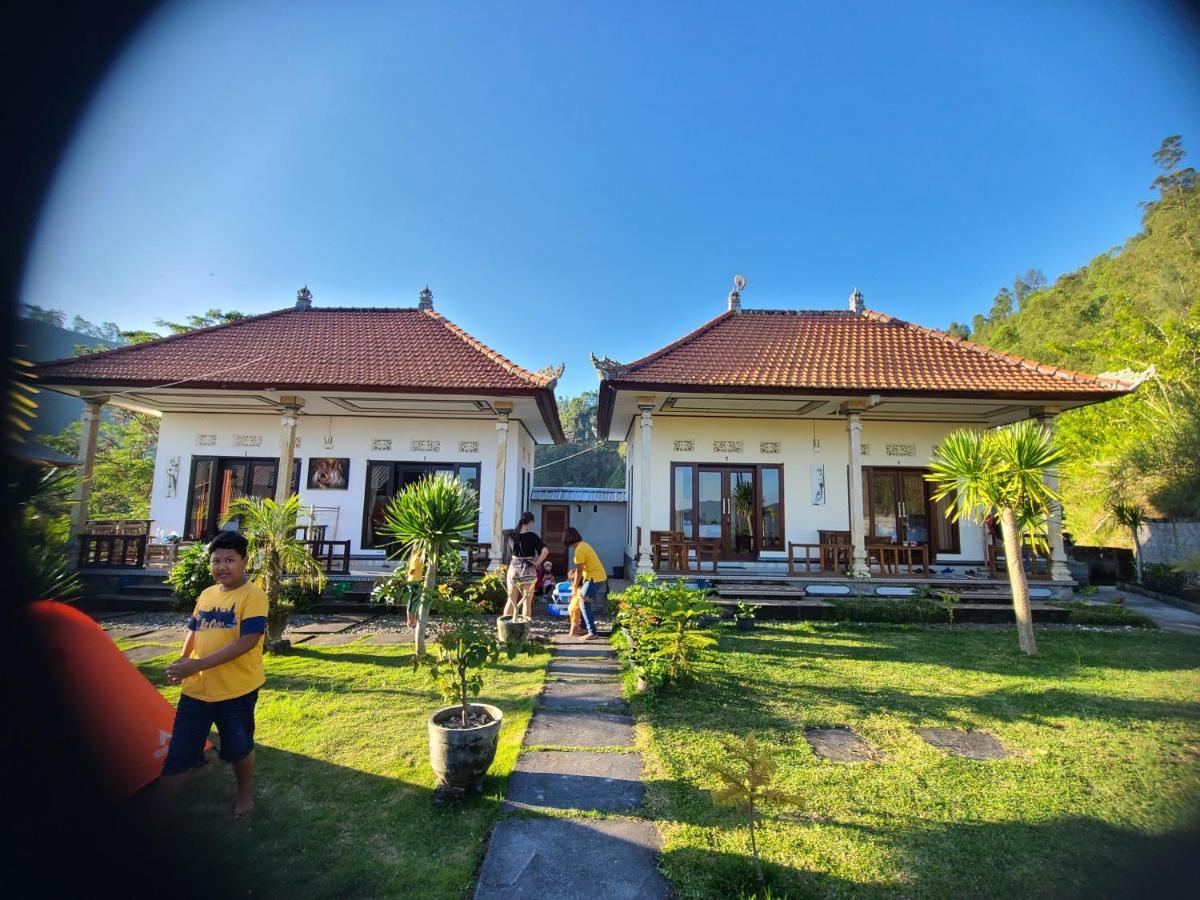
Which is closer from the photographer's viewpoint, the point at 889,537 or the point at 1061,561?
the point at 1061,561

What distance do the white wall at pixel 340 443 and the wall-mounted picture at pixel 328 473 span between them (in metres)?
0.09

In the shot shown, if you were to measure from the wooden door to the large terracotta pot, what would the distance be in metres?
11.9

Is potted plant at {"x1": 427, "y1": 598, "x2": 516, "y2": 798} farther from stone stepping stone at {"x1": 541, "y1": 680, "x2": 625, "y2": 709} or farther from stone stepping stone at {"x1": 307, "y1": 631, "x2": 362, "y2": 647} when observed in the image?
stone stepping stone at {"x1": 307, "y1": 631, "x2": 362, "y2": 647}

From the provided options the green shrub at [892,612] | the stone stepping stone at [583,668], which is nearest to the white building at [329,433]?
the stone stepping stone at [583,668]


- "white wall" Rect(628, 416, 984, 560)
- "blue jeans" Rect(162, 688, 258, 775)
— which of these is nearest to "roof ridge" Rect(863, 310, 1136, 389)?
"white wall" Rect(628, 416, 984, 560)

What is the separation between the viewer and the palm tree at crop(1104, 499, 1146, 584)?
12.3 meters

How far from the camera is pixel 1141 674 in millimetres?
5531

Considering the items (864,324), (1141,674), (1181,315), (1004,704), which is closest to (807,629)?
(1004,704)

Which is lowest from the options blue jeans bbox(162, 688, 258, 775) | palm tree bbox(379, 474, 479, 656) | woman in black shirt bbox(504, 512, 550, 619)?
blue jeans bbox(162, 688, 258, 775)

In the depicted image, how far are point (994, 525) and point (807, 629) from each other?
626cm

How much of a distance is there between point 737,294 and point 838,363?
3.47 metres

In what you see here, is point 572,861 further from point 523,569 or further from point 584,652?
point 523,569

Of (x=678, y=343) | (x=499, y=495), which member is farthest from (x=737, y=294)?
(x=499, y=495)

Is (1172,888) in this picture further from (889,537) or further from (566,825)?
(889,537)
